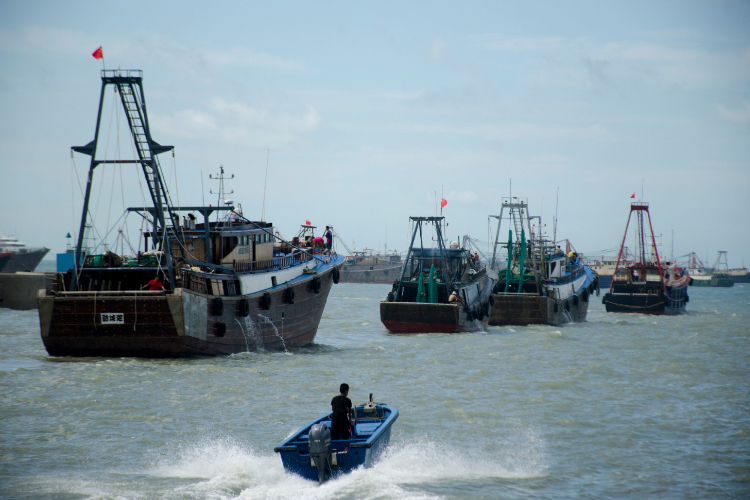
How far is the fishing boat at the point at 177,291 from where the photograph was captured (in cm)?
2222

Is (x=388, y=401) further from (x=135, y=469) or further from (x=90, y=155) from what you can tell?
(x=90, y=155)

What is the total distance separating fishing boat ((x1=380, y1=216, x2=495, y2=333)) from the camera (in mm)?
36375

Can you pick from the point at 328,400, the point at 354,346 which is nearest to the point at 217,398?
the point at 328,400

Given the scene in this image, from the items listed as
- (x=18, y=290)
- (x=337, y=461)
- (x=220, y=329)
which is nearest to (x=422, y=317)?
(x=220, y=329)

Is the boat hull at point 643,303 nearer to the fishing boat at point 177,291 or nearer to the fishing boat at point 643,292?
the fishing boat at point 643,292

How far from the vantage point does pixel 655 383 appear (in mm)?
23266

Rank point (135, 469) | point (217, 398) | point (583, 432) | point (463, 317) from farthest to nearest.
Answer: point (463, 317), point (217, 398), point (583, 432), point (135, 469)

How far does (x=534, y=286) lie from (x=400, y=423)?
31.2 meters

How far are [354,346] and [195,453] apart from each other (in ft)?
60.5

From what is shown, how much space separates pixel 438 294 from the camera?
1567 inches

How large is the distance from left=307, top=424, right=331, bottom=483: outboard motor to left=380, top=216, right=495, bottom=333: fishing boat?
2395cm

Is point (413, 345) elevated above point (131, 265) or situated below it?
below

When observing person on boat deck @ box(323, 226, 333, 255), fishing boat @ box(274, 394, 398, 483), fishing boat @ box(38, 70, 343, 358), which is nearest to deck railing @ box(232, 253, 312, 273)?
fishing boat @ box(38, 70, 343, 358)

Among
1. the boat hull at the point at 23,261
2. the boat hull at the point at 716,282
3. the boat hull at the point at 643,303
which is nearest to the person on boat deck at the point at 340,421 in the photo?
the boat hull at the point at 643,303
